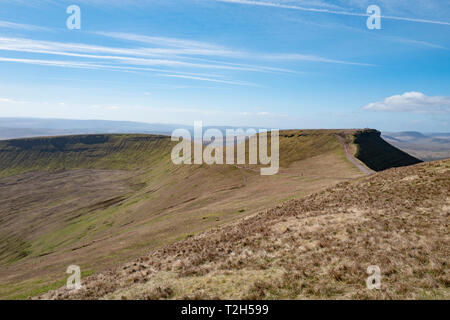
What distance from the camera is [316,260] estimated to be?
17.0 meters

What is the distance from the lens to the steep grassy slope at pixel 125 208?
132ft

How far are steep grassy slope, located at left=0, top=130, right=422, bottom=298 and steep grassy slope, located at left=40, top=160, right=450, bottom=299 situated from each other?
593 inches

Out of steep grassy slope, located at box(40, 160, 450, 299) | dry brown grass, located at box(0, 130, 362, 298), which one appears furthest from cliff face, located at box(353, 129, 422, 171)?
Answer: steep grassy slope, located at box(40, 160, 450, 299)

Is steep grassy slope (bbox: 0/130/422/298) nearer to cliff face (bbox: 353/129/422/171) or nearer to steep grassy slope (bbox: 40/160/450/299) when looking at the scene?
cliff face (bbox: 353/129/422/171)

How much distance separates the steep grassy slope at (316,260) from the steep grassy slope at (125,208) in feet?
49.4

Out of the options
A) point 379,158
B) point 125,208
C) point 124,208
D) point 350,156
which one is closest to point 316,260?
point 125,208

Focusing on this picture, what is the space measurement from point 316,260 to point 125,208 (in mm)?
89700

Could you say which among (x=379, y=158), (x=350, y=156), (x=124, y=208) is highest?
(x=350, y=156)

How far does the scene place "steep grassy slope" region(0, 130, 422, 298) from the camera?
40350 millimetres

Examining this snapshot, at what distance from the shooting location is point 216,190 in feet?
267

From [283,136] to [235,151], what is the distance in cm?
4322

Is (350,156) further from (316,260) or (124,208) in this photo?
(316,260)

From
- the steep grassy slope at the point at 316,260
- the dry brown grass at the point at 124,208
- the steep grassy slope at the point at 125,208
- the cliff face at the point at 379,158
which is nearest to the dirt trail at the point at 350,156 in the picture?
the steep grassy slope at the point at 125,208
